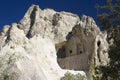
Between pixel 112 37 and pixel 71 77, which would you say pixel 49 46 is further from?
pixel 112 37

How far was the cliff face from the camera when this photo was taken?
3162cm

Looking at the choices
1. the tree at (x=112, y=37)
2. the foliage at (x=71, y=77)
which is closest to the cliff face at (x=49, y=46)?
→ the foliage at (x=71, y=77)

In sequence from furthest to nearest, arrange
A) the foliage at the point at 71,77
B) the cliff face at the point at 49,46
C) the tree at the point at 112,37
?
1. the foliage at the point at 71,77
2. the cliff face at the point at 49,46
3. the tree at the point at 112,37

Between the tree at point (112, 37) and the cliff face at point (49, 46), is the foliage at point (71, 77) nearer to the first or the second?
the cliff face at point (49, 46)

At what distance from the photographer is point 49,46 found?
40.4m

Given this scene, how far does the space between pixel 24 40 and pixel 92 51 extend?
11.6m

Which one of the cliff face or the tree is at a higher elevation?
the cliff face

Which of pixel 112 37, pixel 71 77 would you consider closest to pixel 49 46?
pixel 71 77

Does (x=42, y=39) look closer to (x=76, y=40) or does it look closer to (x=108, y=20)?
(x=76, y=40)

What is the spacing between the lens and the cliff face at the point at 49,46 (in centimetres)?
3162

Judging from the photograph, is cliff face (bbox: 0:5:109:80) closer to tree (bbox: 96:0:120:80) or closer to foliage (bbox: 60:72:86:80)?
foliage (bbox: 60:72:86:80)

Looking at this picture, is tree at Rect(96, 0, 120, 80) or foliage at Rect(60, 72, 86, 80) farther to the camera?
foliage at Rect(60, 72, 86, 80)

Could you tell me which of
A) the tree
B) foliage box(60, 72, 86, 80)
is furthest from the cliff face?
the tree

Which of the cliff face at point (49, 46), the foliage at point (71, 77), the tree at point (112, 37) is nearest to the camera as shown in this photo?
the tree at point (112, 37)
